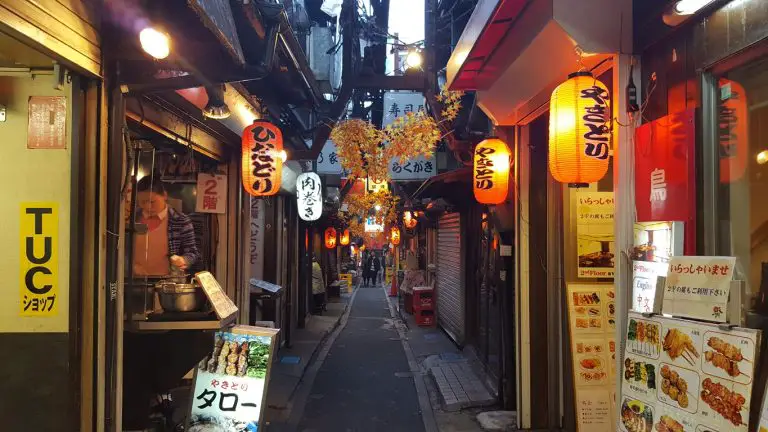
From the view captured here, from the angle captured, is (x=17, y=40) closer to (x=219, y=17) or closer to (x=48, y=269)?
(x=219, y=17)

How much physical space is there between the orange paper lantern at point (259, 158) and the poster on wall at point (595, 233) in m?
4.39

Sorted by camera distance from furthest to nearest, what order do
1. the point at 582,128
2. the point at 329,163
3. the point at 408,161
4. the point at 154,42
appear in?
the point at 329,163 → the point at 408,161 → the point at 582,128 → the point at 154,42

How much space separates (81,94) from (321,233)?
21554 mm

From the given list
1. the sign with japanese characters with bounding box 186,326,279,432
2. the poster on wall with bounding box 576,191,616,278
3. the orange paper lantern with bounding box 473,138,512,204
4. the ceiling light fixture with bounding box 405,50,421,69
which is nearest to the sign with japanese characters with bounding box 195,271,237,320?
the sign with japanese characters with bounding box 186,326,279,432

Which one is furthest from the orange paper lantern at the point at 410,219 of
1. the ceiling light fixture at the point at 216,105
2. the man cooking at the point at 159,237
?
the ceiling light fixture at the point at 216,105

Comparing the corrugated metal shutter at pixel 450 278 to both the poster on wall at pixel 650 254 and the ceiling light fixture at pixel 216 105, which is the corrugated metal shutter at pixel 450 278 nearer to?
the ceiling light fixture at pixel 216 105

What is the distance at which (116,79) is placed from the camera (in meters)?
4.32

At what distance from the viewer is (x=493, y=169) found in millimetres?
7645

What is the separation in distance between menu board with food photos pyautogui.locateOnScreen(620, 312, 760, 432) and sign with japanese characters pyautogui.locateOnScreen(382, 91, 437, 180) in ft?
45.3

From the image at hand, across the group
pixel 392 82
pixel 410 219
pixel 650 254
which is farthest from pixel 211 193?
pixel 410 219

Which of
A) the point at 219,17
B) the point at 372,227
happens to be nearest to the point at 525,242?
the point at 219,17

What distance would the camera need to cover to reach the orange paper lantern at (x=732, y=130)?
3.37m

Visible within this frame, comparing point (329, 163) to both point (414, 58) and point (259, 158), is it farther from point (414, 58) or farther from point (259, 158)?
point (259, 158)

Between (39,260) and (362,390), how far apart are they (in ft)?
23.4
